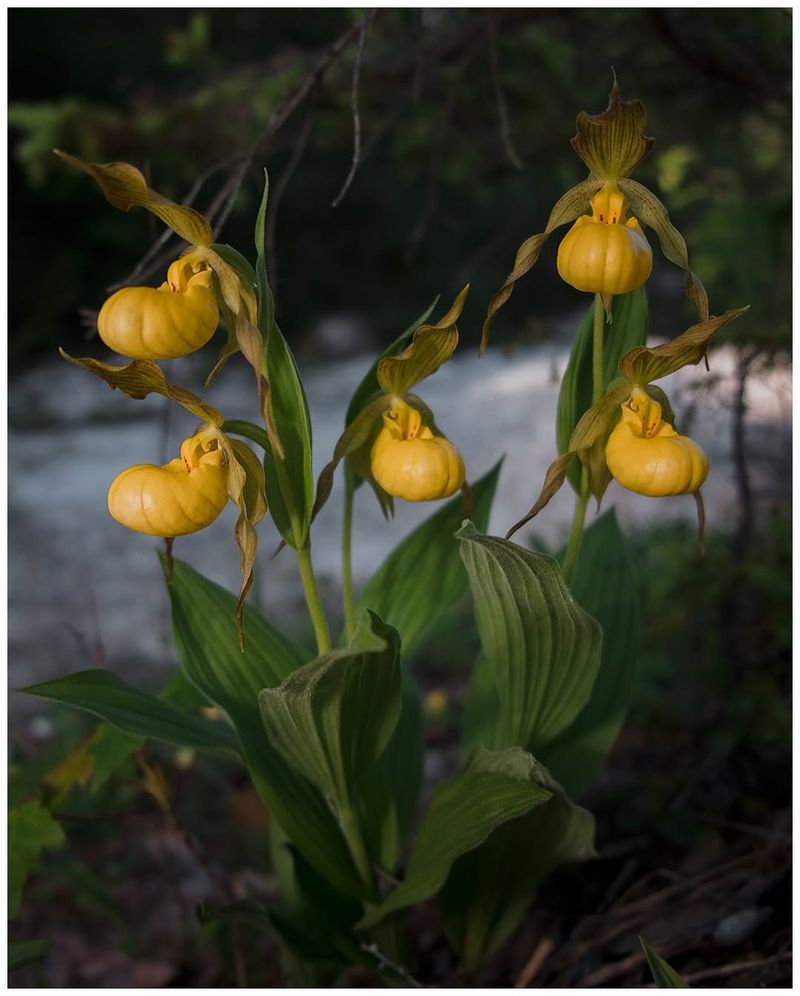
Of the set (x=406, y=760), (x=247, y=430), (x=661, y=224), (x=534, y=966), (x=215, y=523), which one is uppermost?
(x=215, y=523)

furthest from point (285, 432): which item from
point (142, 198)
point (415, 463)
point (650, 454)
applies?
point (650, 454)

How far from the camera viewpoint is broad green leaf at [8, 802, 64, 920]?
116 cm

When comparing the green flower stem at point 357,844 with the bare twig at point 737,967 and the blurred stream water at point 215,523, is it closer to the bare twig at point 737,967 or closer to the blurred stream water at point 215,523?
the bare twig at point 737,967

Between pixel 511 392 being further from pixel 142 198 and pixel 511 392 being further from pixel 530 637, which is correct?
pixel 142 198

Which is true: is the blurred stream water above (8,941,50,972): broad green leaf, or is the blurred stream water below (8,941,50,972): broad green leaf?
above

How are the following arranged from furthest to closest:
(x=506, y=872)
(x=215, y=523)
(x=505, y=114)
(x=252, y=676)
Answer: (x=215, y=523), (x=505, y=114), (x=506, y=872), (x=252, y=676)

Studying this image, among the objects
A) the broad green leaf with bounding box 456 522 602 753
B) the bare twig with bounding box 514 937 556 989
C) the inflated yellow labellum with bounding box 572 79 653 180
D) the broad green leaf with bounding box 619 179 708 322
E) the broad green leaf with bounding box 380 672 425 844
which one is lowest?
the bare twig with bounding box 514 937 556 989

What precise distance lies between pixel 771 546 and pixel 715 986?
2.59ft

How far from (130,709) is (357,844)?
0.32m

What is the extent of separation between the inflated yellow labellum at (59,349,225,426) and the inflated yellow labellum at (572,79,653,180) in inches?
16.8

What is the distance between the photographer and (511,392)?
3.97 m

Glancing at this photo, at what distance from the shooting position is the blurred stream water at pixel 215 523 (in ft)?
7.95

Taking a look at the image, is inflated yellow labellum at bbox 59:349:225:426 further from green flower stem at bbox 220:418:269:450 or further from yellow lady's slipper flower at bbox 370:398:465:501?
yellow lady's slipper flower at bbox 370:398:465:501

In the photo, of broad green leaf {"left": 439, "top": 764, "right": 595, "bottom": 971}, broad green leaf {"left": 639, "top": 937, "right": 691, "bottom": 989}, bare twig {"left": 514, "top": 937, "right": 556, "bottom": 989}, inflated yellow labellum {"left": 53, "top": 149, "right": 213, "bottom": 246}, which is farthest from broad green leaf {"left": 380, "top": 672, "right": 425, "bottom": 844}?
inflated yellow labellum {"left": 53, "top": 149, "right": 213, "bottom": 246}
